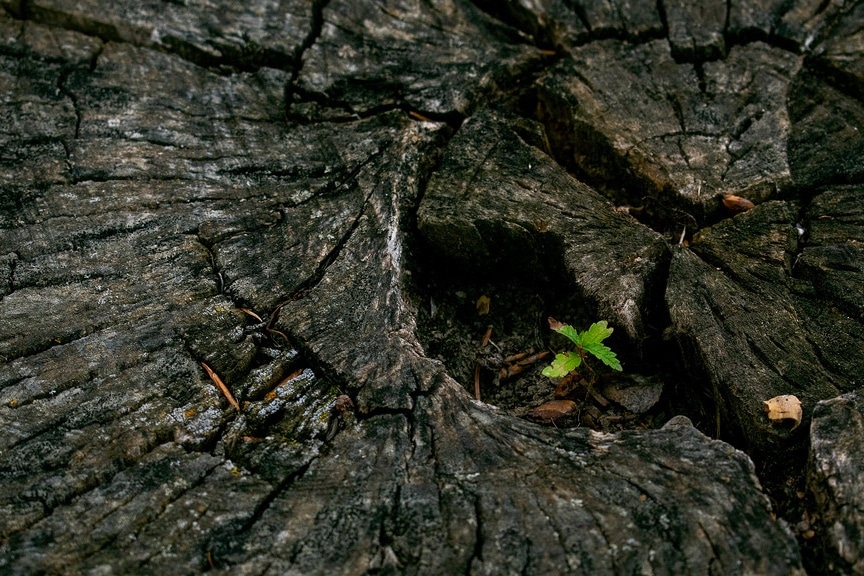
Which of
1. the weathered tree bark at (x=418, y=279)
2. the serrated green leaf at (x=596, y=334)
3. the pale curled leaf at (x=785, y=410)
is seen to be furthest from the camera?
the serrated green leaf at (x=596, y=334)

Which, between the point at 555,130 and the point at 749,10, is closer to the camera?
the point at 555,130

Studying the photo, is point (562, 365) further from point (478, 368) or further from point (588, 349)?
point (478, 368)

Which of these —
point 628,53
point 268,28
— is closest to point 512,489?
point 628,53

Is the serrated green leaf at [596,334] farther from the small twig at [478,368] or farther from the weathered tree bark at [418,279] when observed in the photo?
the small twig at [478,368]

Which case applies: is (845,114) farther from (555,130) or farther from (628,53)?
(555,130)

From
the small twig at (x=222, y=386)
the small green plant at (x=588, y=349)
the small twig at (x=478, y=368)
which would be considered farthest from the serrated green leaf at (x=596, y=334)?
the small twig at (x=222, y=386)

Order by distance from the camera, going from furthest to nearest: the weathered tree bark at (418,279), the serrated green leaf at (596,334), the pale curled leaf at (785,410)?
the serrated green leaf at (596,334), the pale curled leaf at (785,410), the weathered tree bark at (418,279)

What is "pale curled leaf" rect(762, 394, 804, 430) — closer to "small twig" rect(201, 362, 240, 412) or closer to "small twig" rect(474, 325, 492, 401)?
"small twig" rect(474, 325, 492, 401)

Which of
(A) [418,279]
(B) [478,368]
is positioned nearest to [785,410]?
(B) [478,368]
